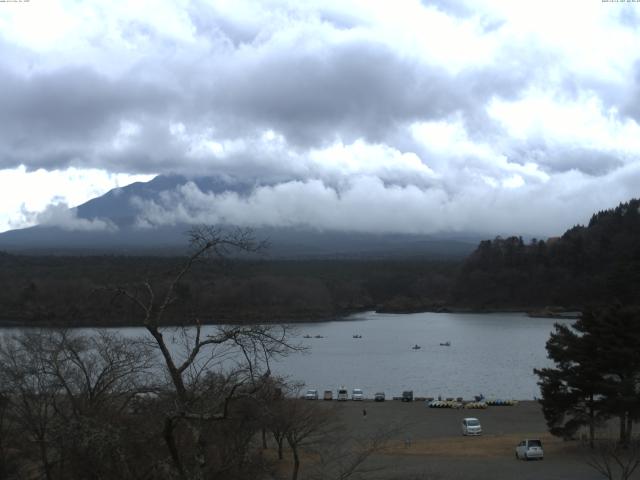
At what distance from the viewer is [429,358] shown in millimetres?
53312

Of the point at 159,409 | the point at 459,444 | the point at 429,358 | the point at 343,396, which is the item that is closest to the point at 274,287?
the point at 429,358

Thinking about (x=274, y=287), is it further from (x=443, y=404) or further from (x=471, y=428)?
(x=471, y=428)

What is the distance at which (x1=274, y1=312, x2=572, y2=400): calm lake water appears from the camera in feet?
132

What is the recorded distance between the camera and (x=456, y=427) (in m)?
27.4

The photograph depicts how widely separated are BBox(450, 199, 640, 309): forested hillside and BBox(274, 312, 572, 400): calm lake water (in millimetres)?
14144

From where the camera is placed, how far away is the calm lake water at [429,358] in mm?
40156

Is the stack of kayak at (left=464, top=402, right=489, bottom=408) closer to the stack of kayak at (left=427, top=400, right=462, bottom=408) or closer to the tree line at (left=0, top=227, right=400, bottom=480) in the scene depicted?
the stack of kayak at (left=427, top=400, right=462, bottom=408)

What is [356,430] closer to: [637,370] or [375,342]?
[637,370]

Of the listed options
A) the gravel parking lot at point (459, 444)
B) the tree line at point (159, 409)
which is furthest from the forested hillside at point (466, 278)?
the tree line at point (159, 409)

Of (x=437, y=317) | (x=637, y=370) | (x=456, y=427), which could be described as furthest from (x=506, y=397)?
(x=437, y=317)

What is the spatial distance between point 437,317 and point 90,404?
310 ft

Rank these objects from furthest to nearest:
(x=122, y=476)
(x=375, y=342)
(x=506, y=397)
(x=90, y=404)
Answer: (x=375, y=342), (x=506, y=397), (x=90, y=404), (x=122, y=476)

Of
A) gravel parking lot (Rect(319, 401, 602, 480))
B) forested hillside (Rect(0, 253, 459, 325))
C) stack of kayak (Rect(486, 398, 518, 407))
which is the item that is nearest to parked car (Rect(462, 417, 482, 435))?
gravel parking lot (Rect(319, 401, 602, 480))

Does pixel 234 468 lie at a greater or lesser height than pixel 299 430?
greater
